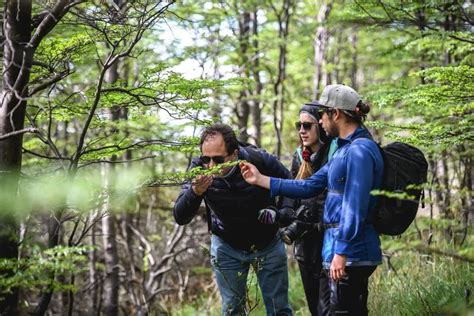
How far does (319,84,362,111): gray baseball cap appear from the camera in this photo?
3.35 metres

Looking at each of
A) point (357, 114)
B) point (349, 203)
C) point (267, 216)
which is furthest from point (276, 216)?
point (357, 114)

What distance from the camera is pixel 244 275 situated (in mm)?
4125

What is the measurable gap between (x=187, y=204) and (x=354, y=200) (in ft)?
4.54

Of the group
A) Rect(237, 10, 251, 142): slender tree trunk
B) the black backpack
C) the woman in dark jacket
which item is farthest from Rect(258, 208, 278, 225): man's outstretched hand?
Rect(237, 10, 251, 142): slender tree trunk

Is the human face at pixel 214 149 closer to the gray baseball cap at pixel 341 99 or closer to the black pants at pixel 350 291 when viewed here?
the gray baseball cap at pixel 341 99

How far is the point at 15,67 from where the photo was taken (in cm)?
330

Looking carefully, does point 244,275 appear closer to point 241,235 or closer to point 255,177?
point 241,235

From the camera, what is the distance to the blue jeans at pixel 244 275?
4.07m

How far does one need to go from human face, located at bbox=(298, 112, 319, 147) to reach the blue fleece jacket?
770 mm

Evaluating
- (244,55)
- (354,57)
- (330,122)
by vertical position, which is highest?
(354,57)

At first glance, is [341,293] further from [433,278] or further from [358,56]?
[358,56]

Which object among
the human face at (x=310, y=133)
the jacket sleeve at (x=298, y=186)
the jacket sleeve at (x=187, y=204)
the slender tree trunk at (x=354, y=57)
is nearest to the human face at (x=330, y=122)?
the jacket sleeve at (x=298, y=186)

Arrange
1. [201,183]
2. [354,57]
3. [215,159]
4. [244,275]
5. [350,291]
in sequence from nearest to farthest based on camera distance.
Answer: [350,291] → [201,183] → [215,159] → [244,275] → [354,57]

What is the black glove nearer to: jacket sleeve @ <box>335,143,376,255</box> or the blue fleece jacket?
the blue fleece jacket
